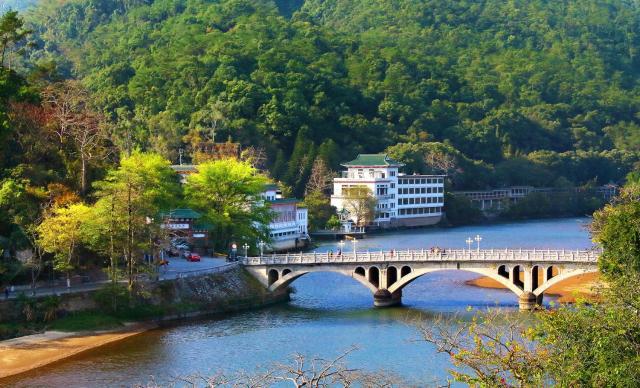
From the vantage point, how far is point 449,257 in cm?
6700

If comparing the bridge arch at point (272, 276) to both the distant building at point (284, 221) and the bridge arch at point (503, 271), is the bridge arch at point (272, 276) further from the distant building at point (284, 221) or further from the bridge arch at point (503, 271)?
the distant building at point (284, 221)

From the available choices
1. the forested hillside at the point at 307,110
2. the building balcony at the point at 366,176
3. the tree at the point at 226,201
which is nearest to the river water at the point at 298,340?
the tree at the point at 226,201

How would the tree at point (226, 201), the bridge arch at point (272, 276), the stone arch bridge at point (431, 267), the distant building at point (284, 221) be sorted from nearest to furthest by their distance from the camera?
the stone arch bridge at point (431, 267)
the bridge arch at point (272, 276)
the tree at point (226, 201)
the distant building at point (284, 221)

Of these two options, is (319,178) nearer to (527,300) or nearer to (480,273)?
(480,273)

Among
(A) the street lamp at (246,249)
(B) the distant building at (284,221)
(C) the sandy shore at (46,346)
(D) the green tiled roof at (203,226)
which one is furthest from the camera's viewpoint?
(B) the distant building at (284,221)

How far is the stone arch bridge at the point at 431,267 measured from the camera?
64375 millimetres

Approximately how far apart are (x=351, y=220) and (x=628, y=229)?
8000cm

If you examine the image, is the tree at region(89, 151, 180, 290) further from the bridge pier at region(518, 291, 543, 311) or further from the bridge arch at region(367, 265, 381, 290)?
the bridge pier at region(518, 291, 543, 311)

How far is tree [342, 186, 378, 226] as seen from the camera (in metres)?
129

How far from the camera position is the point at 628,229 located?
→ 1933 inches

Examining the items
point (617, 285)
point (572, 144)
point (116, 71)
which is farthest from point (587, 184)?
point (617, 285)

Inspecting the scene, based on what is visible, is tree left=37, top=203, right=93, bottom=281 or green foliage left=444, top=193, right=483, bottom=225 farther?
green foliage left=444, top=193, right=483, bottom=225

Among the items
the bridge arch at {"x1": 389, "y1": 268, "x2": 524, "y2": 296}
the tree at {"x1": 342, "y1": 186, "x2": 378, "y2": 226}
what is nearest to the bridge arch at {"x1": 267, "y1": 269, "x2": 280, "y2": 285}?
the bridge arch at {"x1": 389, "y1": 268, "x2": 524, "y2": 296}

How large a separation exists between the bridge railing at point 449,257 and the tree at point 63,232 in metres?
12.8
